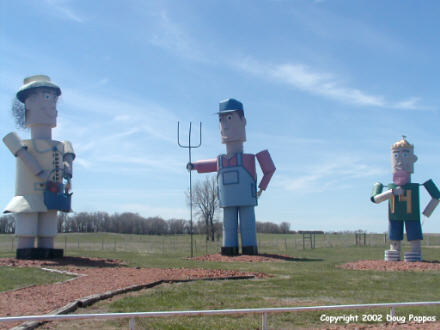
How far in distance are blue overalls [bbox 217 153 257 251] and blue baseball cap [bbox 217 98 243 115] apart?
7.28 feet

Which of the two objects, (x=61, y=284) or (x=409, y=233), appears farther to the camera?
(x=409, y=233)

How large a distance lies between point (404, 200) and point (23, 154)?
52.4 feet

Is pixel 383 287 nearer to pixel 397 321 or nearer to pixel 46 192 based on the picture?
pixel 397 321

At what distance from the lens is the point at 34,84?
19969 mm

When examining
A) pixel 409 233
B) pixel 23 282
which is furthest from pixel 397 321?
pixel 409 233

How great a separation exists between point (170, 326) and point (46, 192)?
1379 centimetres

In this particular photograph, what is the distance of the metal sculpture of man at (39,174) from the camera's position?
19.5 meters

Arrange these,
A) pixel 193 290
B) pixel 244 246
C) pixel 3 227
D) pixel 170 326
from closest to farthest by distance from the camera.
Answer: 1. pixel 170 326
2. pixel 193 290
3. pixel 244 246
4. pixel 3 227

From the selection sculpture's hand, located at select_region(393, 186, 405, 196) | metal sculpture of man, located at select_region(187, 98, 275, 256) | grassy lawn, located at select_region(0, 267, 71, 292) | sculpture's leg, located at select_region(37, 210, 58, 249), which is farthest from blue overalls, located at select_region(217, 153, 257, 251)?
grassy lawn, located at select_region(0, 267, 71, 292)

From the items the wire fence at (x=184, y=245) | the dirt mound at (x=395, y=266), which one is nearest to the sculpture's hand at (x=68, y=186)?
the wire fence at (x=184, y=245)

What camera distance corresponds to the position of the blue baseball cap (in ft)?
76.2

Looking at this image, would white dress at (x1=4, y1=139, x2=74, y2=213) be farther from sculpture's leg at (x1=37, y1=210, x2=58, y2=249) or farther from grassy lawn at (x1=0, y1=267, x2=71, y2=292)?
grassy lawn at (x1=0, y1=267, x2=71, y2=292)

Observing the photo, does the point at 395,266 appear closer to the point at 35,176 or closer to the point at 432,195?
the point at 432,195

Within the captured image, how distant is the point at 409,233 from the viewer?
20.1 m
